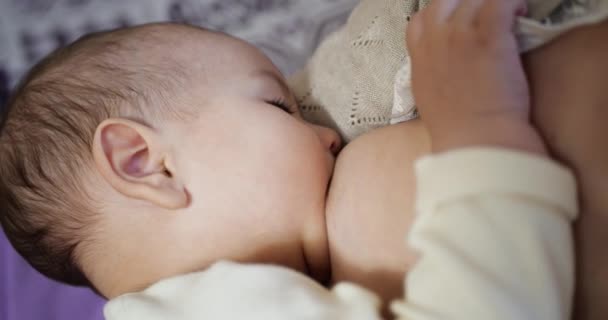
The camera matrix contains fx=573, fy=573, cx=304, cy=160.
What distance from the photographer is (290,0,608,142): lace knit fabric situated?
2.73 feet

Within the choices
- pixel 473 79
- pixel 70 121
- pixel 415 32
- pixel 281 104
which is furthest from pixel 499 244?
pixel 70 121

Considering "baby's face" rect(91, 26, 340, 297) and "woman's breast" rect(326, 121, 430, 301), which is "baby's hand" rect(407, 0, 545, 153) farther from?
"baby's face" rect(91, 26, 340, 297)

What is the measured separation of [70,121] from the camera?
737mm

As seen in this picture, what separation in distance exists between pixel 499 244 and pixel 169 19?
110cm

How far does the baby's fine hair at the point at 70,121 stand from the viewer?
73 centimetres

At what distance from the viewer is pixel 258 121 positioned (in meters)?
0.76

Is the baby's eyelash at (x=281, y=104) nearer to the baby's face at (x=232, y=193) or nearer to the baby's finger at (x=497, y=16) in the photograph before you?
the baby's face at (x=232, y=193)

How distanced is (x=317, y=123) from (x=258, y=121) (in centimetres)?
21

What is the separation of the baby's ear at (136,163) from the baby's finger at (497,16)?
0.40 m

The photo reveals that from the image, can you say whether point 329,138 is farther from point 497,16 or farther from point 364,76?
point 497,16

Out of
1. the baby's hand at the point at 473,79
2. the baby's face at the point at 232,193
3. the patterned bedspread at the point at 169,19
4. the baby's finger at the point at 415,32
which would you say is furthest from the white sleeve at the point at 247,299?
the patterned bedspread at the point at 169,19

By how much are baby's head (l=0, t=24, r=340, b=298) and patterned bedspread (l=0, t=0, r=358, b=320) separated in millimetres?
536

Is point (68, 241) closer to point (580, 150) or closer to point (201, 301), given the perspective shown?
point (201, 301)

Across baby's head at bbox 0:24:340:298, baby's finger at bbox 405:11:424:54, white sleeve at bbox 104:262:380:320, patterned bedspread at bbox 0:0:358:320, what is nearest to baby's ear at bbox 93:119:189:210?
baby's head at bbox 0:24:340:298
